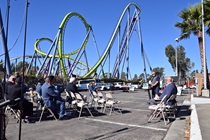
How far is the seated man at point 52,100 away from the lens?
26.2 ft

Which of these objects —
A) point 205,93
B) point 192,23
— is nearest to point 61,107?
point 205,93

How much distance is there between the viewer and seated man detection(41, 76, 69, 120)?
26.2ft

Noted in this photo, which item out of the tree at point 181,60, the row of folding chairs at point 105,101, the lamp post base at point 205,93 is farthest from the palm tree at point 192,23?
the tree at point 181,60

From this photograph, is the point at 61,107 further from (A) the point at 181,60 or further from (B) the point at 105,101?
(A) the point at 181,60

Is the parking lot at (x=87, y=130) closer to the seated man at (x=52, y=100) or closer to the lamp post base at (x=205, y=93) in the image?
the seated man at (x=52, y=100)

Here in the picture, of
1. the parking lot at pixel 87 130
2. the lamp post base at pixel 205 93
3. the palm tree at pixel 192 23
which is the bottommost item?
the parking lot at pixel 87 130

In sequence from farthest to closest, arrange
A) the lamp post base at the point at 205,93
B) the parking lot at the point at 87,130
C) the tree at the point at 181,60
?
the tree at the point at 181,60 < the lamp post base at the point at 205,93 < the parking lot at the point at 87,130

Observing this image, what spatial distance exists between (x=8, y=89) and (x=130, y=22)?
136 ft

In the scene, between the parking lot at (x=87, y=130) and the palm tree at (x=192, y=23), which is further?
the palm tree at (x=192, y=23)

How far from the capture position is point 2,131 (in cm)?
324

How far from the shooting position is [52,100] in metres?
8.16

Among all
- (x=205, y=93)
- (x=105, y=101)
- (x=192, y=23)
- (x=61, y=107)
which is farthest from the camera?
(x=192, y=23)

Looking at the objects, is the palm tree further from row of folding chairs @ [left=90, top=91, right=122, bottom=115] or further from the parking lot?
the parking lot

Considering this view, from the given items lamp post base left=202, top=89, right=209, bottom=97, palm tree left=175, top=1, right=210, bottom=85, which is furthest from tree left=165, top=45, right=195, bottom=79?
lamp post base left=202, top=89, right=209, bottom=97
